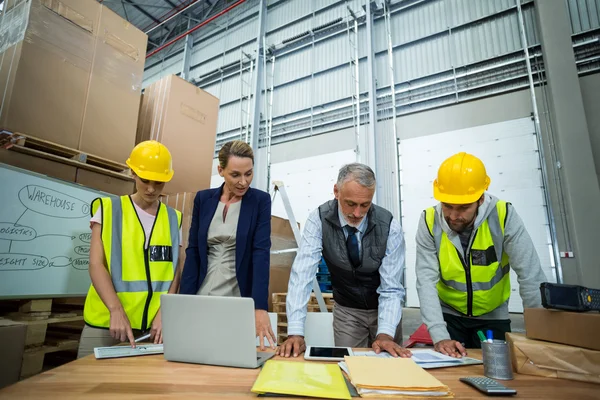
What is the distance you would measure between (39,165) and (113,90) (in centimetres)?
93

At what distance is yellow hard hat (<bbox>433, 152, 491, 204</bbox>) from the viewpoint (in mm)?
1417

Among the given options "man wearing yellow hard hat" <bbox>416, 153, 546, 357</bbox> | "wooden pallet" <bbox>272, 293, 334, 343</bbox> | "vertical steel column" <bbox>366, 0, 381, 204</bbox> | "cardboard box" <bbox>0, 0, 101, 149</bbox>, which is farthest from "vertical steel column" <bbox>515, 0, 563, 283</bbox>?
"cardboard box" <bbox>0, 0, 101, 149</bbox>

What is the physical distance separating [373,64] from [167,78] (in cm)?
369

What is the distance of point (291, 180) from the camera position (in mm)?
6363

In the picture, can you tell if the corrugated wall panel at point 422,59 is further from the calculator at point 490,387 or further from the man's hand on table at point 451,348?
the calculator at point 490,387

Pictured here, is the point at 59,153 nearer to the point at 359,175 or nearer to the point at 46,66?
the point at 46,66

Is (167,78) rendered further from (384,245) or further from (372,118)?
(372,118)

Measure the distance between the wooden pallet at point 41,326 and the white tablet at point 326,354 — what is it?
4.89ft

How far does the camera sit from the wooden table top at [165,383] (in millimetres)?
717

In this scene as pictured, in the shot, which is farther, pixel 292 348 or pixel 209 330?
pixel 292 348

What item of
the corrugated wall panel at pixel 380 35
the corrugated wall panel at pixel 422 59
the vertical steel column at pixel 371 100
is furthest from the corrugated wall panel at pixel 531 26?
the vertical steel column at pixel 371 100

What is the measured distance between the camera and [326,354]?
1.12 m

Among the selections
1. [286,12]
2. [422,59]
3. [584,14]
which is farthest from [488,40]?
[286,12]

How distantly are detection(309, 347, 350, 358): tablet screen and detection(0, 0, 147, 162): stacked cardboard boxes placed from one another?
2344 mm
